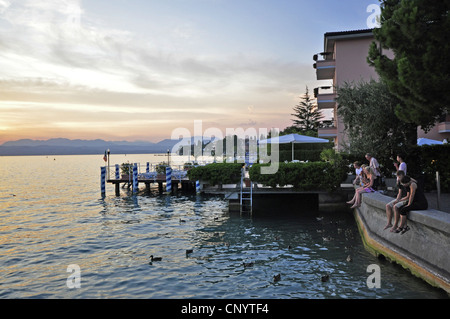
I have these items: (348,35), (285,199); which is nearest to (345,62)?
(348,35)

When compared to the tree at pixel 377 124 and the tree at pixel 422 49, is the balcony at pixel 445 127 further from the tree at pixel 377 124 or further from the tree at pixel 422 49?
the tree at pixel 422 49

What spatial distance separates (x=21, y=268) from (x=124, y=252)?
12.0ft

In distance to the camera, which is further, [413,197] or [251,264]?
[251,264]

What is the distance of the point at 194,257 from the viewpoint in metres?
14.6

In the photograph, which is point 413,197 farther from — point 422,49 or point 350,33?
point 350,33

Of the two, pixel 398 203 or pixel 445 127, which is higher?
pixel 445 127

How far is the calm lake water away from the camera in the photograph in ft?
36.4

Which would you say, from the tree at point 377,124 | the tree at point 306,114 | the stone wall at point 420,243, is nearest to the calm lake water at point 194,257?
the stone wall at point 420,243

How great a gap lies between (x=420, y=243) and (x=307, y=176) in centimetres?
1240

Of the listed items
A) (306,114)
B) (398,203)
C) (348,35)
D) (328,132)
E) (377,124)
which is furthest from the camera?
(306,114)

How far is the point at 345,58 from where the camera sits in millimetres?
38344

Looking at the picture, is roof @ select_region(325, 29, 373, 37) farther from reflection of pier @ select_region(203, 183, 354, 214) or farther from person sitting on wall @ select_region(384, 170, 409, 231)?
person sitting on wall @ select_region(384, 170, 409, 231)

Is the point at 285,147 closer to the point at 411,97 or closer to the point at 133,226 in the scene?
the point at 133,226
